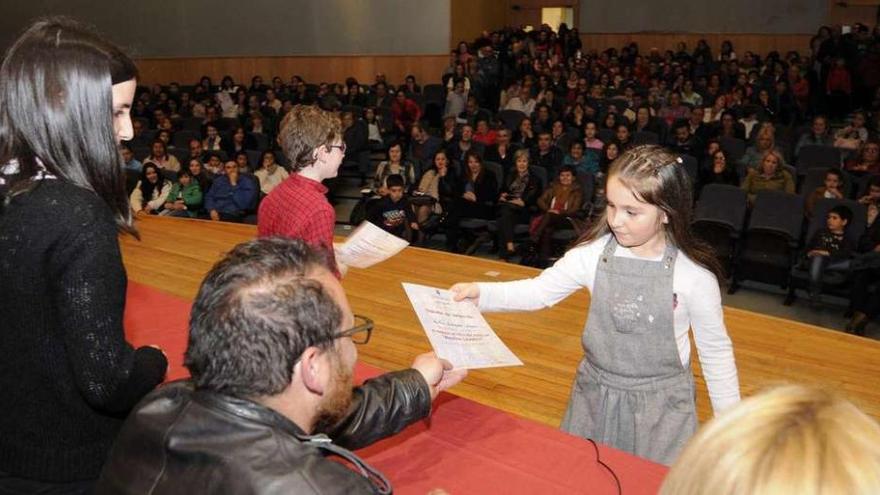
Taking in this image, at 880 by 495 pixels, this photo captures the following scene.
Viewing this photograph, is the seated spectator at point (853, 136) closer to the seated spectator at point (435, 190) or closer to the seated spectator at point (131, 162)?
the seated spectator at point (435, 190)

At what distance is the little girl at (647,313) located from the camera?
1.92 metres

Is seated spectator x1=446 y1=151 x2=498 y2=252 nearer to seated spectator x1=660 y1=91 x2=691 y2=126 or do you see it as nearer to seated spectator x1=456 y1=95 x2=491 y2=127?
seated spectator x1=456 y1=95 x2=491 y2=127

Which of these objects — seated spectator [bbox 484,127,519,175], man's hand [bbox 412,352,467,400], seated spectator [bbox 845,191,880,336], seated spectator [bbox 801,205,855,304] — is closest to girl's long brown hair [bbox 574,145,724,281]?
man's hand [bbox 412,352,467,400]

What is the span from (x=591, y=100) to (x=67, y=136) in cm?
934

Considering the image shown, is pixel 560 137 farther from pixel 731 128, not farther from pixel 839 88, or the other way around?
pixel 839 88

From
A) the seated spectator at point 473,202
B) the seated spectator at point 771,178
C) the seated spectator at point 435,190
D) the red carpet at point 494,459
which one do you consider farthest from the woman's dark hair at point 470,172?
the red carpet at point 494,459

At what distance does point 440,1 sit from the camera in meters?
13.0

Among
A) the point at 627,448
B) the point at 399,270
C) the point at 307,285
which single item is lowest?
the point at 399,270

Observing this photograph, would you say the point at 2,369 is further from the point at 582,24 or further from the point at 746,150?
the point at 582,24

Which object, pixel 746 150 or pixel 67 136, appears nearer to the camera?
pixel 67 136

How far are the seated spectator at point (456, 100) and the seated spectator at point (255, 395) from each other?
32.1 feet

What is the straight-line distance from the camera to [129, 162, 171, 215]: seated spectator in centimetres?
737

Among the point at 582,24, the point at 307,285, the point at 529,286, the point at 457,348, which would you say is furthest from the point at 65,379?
the point at 582,24

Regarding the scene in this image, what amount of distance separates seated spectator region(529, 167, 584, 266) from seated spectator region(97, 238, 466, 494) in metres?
5.39
